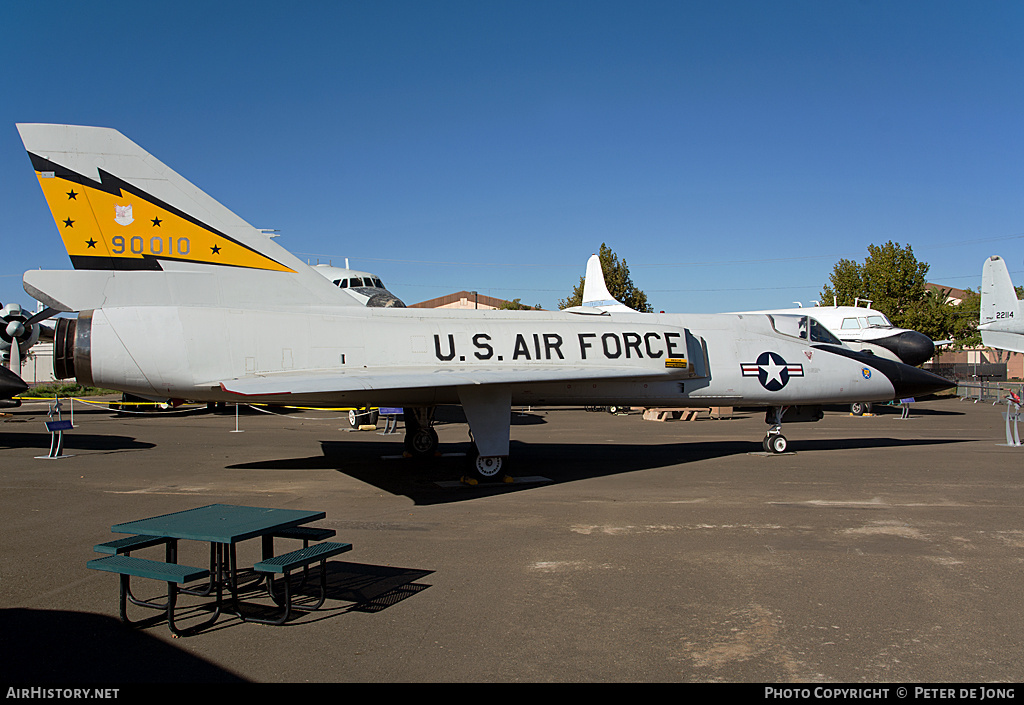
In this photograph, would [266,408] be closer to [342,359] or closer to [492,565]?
[342,359]

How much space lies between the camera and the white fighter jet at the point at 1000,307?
3095 centimetres

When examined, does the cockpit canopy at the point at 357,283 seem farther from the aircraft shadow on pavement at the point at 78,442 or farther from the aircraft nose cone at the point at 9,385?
the aircraft nose cone at the point at 9,385

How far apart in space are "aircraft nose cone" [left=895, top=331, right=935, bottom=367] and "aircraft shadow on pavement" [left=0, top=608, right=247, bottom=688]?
81.2 feet

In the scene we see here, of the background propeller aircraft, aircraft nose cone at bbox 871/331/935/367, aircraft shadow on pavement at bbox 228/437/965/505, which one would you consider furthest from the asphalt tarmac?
aircraft nose cone at bbox 871/331/935/367

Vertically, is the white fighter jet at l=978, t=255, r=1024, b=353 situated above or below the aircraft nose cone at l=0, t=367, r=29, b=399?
above

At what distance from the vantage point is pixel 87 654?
4.23m

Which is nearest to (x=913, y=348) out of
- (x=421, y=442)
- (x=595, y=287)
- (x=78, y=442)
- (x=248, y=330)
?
(x=595, y=287)

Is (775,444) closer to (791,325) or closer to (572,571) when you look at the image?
(791,325)

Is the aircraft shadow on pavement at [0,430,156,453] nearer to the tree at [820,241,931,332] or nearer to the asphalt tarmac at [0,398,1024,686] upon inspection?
the asphalt tarmac at [0,398,1024,686]

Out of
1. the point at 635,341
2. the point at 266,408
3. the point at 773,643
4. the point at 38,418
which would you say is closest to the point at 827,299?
the point at 266,408

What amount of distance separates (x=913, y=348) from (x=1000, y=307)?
1198 centimetres

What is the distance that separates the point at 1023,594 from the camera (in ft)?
17.7

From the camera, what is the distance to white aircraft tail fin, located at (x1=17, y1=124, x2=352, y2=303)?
980 cm

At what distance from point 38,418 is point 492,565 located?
26124 mm
